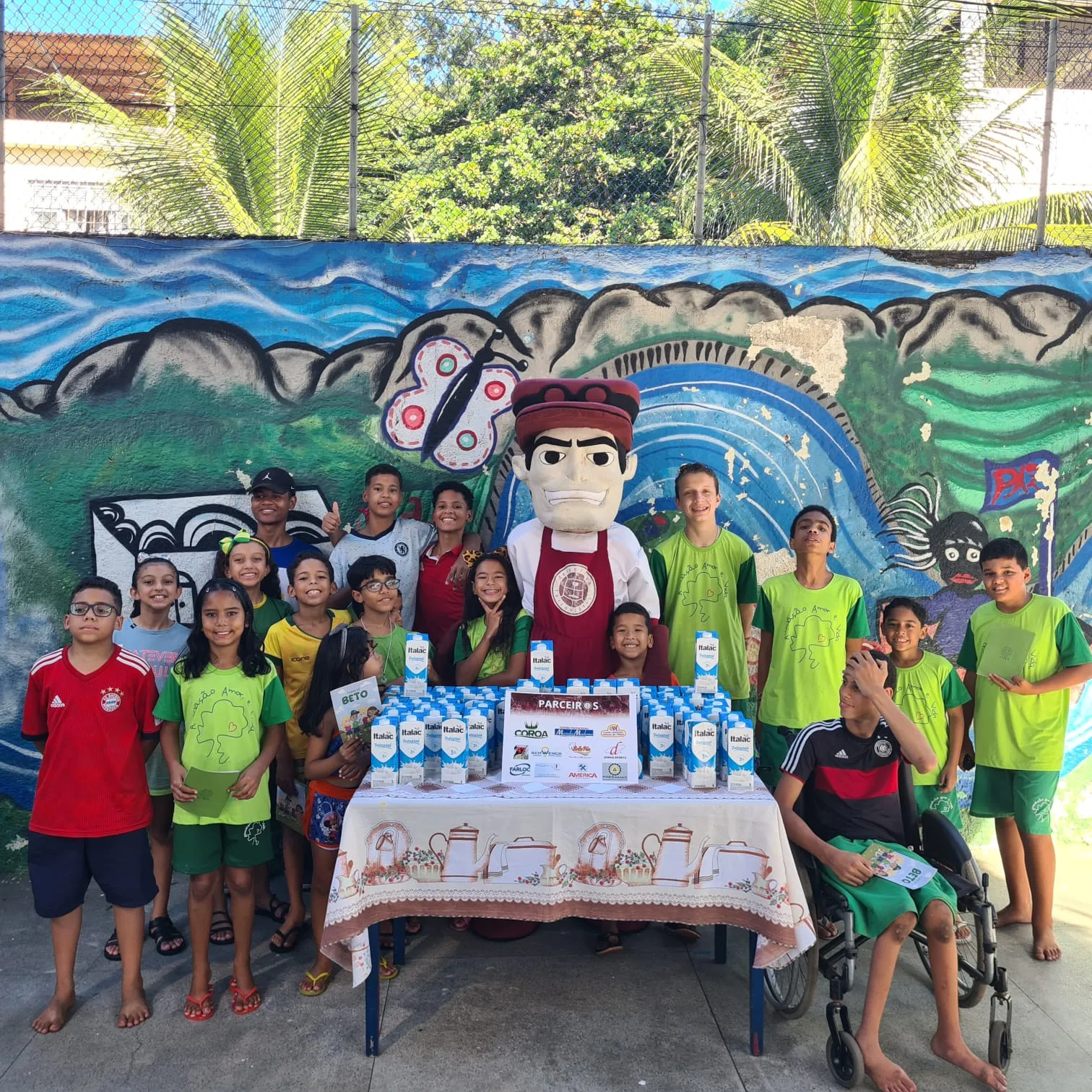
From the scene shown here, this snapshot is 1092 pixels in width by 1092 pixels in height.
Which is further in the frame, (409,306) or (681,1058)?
(409,306)

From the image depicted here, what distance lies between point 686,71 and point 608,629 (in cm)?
764

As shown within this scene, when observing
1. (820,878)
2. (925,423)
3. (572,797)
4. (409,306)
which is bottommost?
(820,878)

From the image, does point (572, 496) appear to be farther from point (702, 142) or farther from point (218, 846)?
point (702, 142)

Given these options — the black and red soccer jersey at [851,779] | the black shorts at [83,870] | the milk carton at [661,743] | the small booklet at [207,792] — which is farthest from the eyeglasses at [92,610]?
the black and red soccer jersey at [851,779]

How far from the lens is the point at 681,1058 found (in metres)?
3.61

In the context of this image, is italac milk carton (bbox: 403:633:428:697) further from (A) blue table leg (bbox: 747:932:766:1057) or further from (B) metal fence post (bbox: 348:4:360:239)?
(B) metal fence post (bbox: 348:4:360:239)

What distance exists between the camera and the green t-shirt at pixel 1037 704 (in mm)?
4570

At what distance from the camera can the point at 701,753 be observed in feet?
11.8

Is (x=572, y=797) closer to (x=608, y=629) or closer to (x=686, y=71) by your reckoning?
(x=608, y=629)

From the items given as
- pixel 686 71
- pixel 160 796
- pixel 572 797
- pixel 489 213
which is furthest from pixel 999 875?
pixel 489 213

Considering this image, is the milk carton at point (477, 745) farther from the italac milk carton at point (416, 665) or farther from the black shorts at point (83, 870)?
the black shorts at point (83, 870)

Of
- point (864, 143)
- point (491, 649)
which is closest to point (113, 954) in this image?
point (491, 649)

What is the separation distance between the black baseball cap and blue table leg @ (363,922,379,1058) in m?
2.38

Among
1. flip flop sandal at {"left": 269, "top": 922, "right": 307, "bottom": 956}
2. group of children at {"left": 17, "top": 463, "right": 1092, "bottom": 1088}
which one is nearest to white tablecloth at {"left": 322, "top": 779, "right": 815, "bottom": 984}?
group of children at {"left": 17, "top": 463, "right": 1092, "bottom": 1088}
